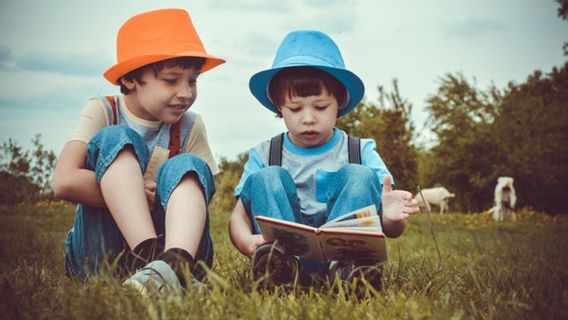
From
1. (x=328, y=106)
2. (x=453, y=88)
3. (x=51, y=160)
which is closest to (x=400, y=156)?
(x=51, y=160)

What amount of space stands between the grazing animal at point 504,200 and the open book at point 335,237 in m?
14.5

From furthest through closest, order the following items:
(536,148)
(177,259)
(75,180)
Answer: (536,148) → (75,180) → (177,259)

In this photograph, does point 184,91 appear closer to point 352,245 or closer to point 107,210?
point 107,210

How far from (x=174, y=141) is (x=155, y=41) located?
19.6 inches

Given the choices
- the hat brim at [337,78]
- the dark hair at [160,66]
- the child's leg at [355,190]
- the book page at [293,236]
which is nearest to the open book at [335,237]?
the book page at [293,236]

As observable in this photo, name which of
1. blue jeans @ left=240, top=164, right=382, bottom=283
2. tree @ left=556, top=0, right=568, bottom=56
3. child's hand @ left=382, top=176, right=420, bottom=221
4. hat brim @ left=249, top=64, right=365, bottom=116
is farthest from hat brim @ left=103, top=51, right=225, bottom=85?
tree @ left=556, top=0, right=568, bottom=56

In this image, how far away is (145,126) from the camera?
2.74 m

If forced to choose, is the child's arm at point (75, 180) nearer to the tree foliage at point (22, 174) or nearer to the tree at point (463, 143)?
the tree foliage at point (22, 174)

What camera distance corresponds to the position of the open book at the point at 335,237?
2.03m

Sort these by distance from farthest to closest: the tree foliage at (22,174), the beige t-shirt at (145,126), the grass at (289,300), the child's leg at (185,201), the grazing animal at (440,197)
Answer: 1. the grazing animal at (440,197)
2. the tree foliage at (22,174)
3. the beige t-shirt at (145,126)
4. the child's leg at (185,201)
5. the grass at (289,300)

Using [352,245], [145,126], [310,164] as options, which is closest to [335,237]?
[352,245]

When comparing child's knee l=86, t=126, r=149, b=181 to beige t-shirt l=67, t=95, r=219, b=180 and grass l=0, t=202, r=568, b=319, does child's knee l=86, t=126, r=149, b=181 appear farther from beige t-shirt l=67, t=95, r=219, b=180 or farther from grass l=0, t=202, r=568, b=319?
grass l=0, t=202, r=568, b=319

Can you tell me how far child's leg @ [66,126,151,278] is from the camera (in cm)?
232

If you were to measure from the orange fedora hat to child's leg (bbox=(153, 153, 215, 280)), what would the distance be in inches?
21.9
